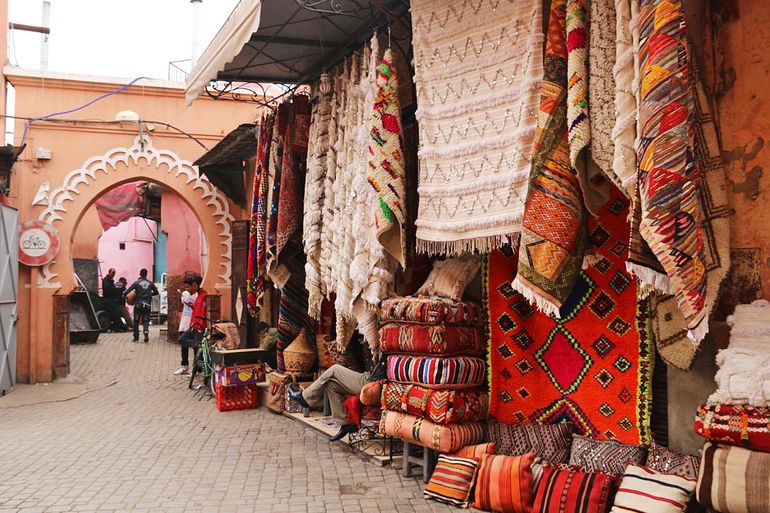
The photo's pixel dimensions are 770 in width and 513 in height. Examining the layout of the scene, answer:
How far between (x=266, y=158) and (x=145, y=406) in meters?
3.55

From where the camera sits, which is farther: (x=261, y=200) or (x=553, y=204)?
(x=261, y=200)

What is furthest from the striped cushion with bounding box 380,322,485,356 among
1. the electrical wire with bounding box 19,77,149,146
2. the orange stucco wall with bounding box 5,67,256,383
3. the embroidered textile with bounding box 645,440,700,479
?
the electrical wire with bounding box 19,77,149,146

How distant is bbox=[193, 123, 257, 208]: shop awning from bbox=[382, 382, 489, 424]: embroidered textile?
18.6 ft

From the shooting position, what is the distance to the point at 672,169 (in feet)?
9.07

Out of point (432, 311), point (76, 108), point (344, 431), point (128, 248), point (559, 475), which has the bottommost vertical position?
point (344, 431)

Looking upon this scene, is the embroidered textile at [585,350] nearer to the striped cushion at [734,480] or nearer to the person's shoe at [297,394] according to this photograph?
the striped cushion at [734,480]

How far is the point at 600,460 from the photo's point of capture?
3861 millimetres

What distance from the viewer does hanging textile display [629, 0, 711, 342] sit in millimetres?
2732

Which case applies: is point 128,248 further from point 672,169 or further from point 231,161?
point 672,169

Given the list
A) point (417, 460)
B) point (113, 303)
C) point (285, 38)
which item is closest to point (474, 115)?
point (417, 460)

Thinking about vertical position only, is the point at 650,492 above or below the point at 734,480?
below

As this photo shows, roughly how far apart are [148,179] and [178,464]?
714 centimetres

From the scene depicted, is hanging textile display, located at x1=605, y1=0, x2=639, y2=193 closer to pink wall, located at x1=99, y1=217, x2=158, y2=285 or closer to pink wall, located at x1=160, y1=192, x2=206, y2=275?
pink wall, located at x1=160, y1=192, x2=206, y2=275

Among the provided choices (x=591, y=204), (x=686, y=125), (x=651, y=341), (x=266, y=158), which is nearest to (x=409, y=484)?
(x=651, y=341)
